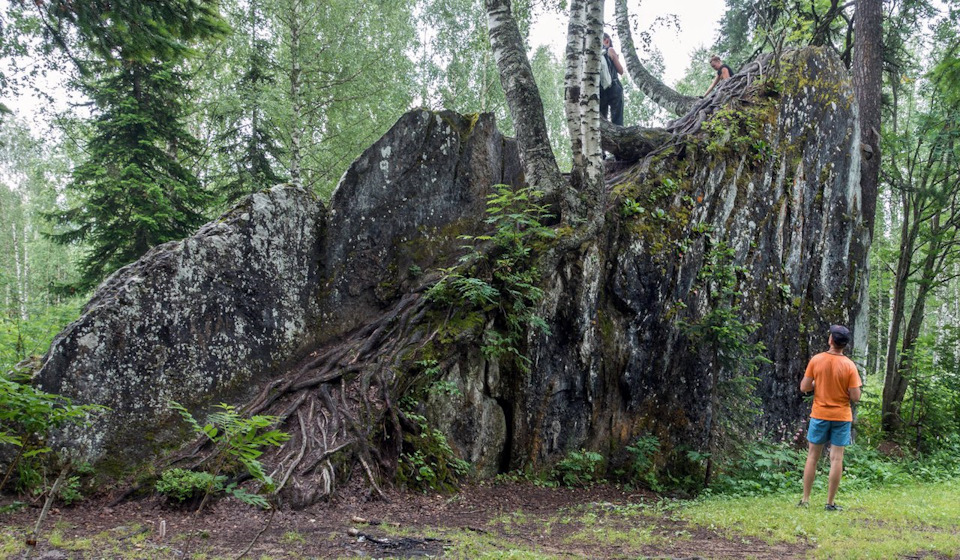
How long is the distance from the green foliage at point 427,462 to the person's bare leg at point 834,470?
3674 mm

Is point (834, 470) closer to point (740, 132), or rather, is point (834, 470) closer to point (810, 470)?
point (810, 470)

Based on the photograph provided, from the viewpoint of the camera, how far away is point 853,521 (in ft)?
16.3

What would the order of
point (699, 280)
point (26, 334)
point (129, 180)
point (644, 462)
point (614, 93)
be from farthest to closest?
1. point (614, 93)
2. point (129, 180)
3. point (26, 334)
4. point (699, 280)
5. point (644, 462)

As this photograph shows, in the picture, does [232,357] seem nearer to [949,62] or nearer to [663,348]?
[663,348]

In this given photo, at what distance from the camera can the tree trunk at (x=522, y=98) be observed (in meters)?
8.16

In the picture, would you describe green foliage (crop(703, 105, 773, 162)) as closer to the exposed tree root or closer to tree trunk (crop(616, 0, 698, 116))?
tree trunk (crop(616, 0, 698, 116))

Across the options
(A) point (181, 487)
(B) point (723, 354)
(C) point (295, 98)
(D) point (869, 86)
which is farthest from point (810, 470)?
(C) point (295, 98)

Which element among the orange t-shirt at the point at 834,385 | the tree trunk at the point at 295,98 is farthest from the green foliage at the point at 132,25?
the tree trunk at the point at 295,98

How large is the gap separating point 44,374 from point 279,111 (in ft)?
36.5

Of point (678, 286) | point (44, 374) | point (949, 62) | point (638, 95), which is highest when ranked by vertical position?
point (638, 95)

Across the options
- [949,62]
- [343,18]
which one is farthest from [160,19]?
[343,18]

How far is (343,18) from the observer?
18766 mm

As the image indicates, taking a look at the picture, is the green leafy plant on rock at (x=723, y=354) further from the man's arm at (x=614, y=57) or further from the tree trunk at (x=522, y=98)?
the man's arm at (x=614, y=57)

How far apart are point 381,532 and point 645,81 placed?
488 inches
